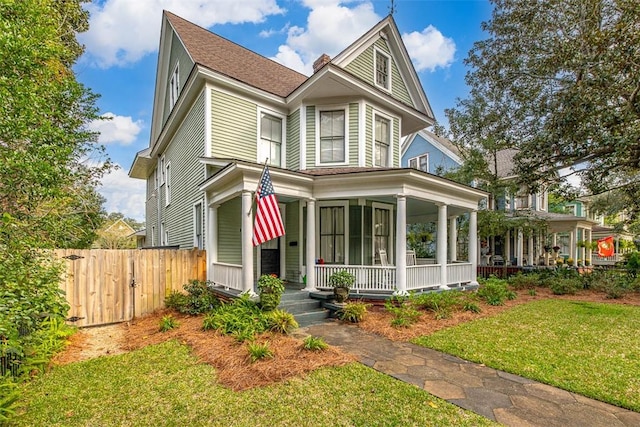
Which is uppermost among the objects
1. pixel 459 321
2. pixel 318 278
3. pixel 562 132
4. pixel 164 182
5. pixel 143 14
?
pixel 143 14

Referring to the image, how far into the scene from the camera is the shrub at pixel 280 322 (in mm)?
5848

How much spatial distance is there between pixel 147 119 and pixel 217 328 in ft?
57.8

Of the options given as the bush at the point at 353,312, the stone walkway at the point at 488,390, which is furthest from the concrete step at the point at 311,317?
the stone walkway at the point at 488,390

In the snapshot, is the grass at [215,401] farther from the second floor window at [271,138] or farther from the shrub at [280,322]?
→ the second floor window at [271,138]

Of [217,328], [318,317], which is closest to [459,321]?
[318,317]

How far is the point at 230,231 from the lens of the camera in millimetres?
9602

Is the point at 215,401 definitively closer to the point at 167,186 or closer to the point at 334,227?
the point at 334,227

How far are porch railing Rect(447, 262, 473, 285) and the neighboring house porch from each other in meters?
0.03

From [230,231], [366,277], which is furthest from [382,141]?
[230,231]

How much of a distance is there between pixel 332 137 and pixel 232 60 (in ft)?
15.4

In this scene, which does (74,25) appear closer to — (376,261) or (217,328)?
(217,328)

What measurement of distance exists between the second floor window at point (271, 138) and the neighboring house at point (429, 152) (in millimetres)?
12925

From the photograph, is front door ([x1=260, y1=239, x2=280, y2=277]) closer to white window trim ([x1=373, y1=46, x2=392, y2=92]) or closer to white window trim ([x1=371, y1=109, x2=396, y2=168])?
white window trim ([x1=371, y1=109, x2=396, y2=168])

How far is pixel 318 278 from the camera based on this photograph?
26.7 feet
